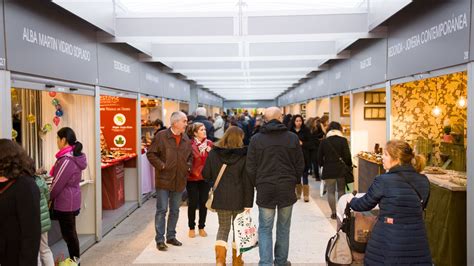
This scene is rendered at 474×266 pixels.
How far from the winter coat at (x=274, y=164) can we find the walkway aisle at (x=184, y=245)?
1.06m

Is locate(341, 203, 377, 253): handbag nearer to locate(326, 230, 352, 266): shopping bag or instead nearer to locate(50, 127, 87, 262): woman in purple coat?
locate(326, 230, 352, 266): shopping bag

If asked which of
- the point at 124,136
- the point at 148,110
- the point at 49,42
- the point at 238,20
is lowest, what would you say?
the point at 124,136

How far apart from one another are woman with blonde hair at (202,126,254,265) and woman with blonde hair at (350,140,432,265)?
4.72 feet

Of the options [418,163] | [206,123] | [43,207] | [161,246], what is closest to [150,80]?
[206,123]

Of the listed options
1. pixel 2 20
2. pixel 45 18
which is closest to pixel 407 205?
pixel 2 20

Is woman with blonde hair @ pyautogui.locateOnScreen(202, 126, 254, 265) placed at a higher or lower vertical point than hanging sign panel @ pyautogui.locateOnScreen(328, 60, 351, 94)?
lower

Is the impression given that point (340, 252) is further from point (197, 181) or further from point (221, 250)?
point (197, 181)

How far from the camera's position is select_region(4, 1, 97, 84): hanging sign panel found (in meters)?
4.00

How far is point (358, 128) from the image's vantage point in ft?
28.3

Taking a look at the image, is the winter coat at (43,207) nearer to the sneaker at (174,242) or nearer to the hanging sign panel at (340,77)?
the sneaker at (174,242)

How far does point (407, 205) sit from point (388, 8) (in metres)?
2.82

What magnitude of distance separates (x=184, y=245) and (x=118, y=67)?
2894mm

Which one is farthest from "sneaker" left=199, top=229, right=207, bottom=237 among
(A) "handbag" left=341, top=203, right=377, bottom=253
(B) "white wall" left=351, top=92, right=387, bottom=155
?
(B) "white wall" left=351, top=92, right=387, bottom=155

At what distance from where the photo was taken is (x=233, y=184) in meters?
4.57
